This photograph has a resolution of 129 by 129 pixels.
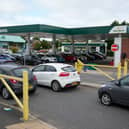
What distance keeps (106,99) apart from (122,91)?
0.92 metres

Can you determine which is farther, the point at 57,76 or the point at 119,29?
the point at 119,29

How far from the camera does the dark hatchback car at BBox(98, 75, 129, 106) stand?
7.17 metres

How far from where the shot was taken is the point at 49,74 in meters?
11.0

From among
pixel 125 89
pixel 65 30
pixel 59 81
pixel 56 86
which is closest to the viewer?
pixel 125 89

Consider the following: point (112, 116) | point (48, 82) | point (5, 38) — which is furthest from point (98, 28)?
point (5, 38)

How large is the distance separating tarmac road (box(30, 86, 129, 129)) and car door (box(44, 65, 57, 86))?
109 centimetres

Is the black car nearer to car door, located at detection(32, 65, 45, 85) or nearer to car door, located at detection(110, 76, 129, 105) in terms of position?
car door, located at detection(32, 65, 45, 85)

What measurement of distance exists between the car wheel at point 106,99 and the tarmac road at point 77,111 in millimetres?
→ 213

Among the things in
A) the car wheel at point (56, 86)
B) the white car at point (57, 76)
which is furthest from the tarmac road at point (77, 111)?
the white car at point (57, 76)

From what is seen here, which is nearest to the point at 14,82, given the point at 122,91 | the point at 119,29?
the point at 122,91

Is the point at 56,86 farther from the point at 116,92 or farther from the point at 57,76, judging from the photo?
the point at 116,92

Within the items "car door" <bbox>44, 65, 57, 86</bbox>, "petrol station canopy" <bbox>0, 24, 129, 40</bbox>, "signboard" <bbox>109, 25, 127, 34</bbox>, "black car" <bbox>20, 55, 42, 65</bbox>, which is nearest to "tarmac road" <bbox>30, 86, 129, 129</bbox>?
"car door" <bbox>44, 65, 57, 86</bbox>

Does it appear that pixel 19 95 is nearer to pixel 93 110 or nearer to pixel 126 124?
pixel 93 110

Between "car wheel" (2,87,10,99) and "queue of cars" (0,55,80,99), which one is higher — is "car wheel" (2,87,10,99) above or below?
below
